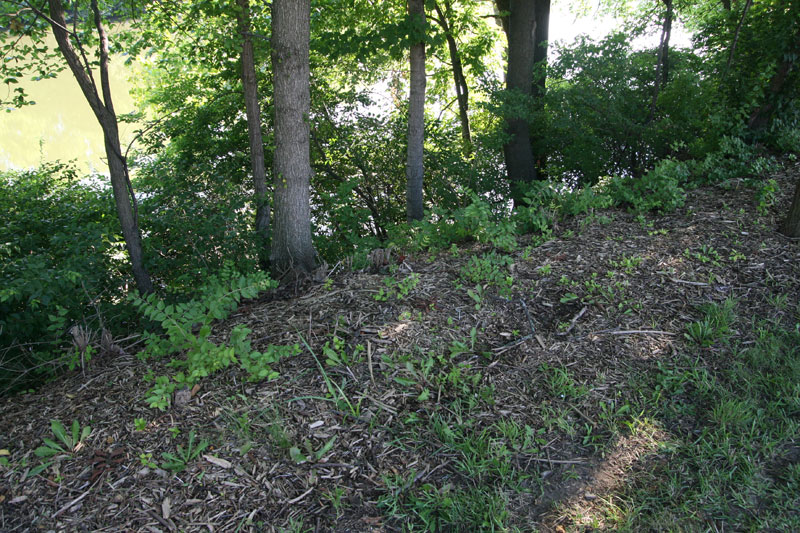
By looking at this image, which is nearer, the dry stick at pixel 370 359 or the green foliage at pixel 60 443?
the green foliage at pixel 60 443

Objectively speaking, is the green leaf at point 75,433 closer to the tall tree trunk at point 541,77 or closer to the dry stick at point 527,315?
the dry stick at point 527,315

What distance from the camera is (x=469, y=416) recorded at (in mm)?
2758

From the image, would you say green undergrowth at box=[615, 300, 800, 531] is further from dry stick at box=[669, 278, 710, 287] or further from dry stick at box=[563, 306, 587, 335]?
dry stick at box=[563, 306, 587, 335]

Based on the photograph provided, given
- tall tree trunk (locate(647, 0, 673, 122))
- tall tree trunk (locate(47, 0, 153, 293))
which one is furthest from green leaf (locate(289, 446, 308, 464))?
tall tree trunk (locate(647, 0, 673, 122))

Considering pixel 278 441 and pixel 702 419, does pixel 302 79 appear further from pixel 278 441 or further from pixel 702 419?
pixel 702 419

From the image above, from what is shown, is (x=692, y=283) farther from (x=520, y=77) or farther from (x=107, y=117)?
(x=520, y=77)

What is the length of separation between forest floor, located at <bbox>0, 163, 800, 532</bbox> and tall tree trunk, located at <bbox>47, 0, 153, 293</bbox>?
4.77 feet

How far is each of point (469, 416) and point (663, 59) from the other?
7542 mm

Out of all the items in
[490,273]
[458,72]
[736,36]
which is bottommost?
[490,273]

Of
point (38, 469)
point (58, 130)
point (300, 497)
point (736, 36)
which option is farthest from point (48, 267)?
point (58, 130)

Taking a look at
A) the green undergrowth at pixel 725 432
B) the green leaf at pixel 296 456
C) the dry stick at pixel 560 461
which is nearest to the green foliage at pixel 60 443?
the green leaf at pixel 296 456

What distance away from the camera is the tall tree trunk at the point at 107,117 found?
3982 mm

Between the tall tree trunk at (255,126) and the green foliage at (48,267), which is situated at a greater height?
the tall tree trunk at (255,126)

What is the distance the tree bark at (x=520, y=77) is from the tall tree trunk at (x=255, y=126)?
4596mm
